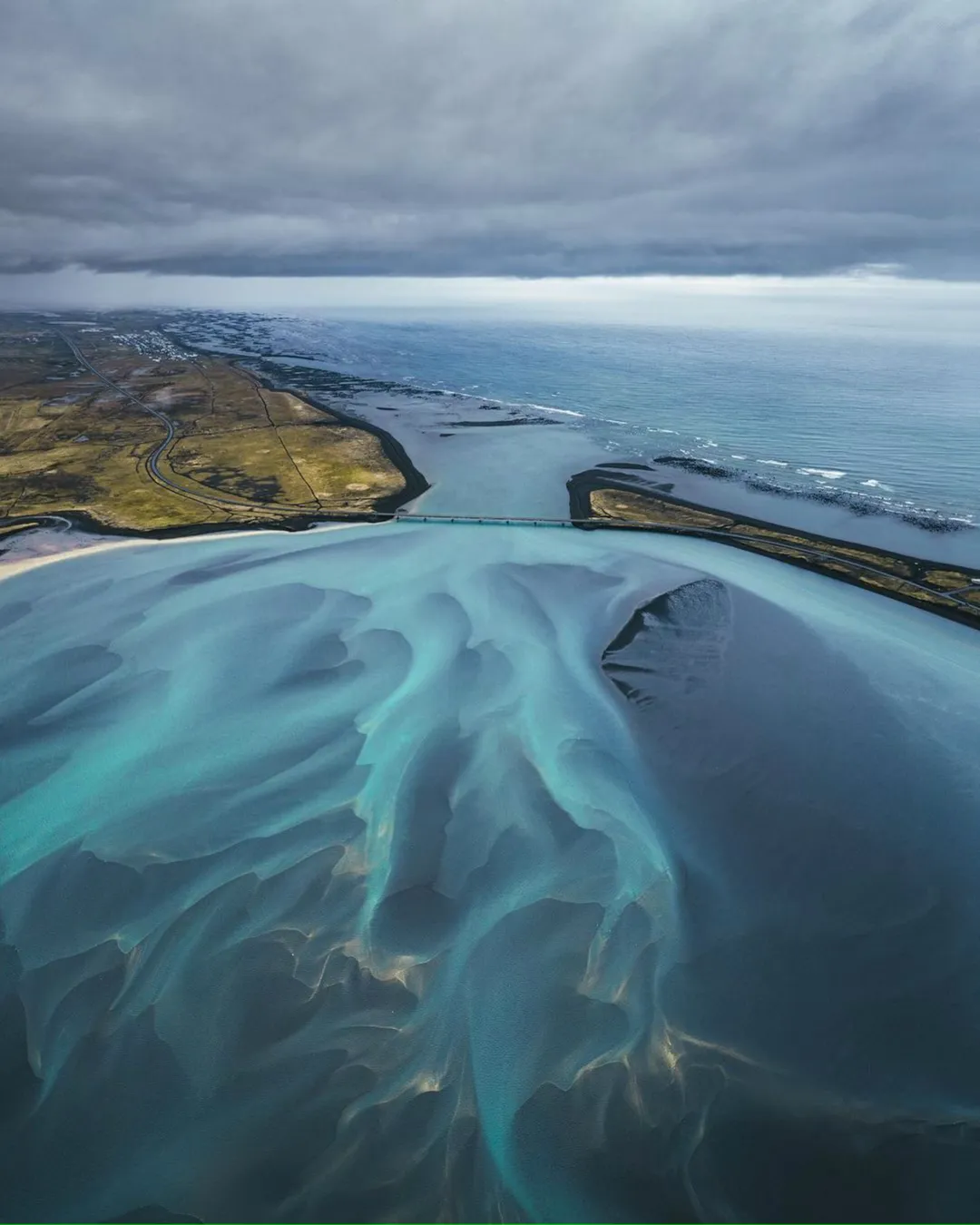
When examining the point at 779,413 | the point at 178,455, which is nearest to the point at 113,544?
the point at 178,455

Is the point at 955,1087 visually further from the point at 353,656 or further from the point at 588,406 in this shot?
the point at 588,406

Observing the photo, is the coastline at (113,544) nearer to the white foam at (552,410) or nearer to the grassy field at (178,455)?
the grassy field at (178,455)

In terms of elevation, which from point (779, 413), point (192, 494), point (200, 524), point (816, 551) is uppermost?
point (816, 551)

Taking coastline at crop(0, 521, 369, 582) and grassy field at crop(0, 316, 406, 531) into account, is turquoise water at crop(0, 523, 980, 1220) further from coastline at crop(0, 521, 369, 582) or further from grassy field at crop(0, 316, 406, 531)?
grassy field at crop(0, 316, 406, 531)

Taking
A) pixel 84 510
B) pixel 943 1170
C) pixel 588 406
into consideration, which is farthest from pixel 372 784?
pixel 588 406

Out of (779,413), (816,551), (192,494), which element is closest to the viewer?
(816,551)

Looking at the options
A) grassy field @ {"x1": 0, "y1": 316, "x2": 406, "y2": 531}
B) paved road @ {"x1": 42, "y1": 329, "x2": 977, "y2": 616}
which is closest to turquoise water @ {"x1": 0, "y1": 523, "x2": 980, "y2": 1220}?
paved road @ {"x1": 42, "y1": 329, "x2": 977, "y2": 616}

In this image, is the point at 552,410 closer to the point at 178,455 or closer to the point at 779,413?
the point at 779,413

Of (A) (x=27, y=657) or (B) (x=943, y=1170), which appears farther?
(A) (x=27, y=657)
